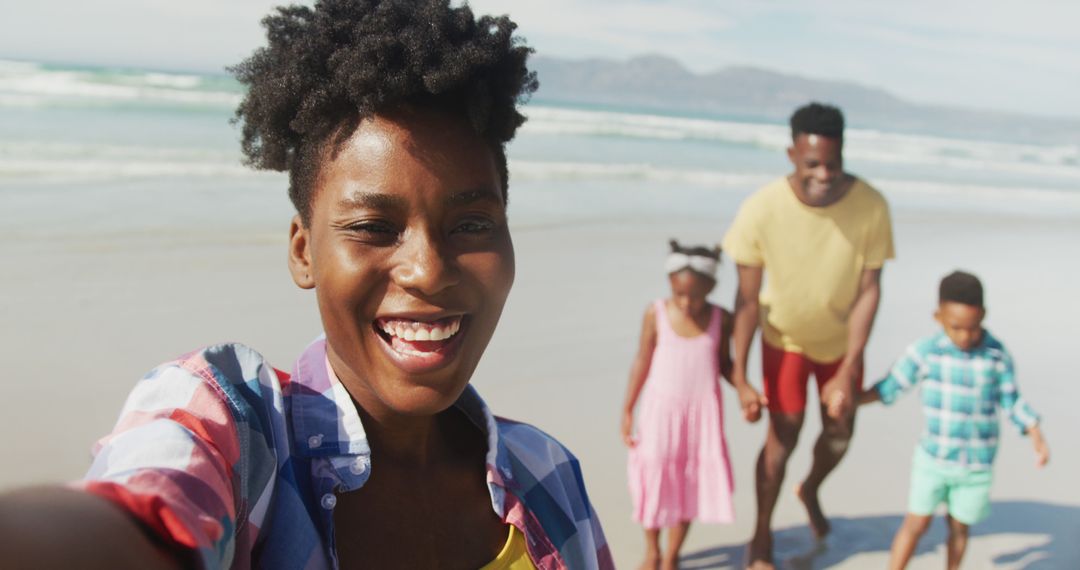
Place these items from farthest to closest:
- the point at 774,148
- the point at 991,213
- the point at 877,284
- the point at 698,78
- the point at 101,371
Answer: the point at 698,78
the point at 774,148
the point at 991,213
the point at 101,371
the point at 877,284

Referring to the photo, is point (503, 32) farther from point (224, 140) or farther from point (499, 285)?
point (224, 140)

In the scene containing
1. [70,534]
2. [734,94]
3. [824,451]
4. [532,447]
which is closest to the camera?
[70,534]

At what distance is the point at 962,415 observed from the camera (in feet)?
13.8

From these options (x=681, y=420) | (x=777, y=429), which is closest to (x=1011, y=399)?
(x=777, y=429)

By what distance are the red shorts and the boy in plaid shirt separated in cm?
40

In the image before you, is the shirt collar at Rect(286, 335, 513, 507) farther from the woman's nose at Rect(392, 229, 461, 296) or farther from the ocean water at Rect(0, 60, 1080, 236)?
the ocean water at Rect(0, 60, 1080, 236)

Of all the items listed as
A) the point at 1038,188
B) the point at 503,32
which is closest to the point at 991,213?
the point at 1038,188

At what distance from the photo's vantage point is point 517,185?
1373cm

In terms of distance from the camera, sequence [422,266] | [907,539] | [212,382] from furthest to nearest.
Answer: [907,539]
[422,266]
[212,382]

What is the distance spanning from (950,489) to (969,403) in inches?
15.5

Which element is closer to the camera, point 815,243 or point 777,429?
point 815,243

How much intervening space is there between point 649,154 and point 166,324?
16.1 metres

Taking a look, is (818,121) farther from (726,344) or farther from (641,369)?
(641,369)

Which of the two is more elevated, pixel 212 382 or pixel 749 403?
pixel 212 382
